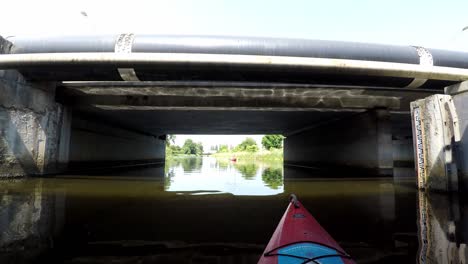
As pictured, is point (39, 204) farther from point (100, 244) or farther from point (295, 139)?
point (295, 139)

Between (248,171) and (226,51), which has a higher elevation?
(226,51)

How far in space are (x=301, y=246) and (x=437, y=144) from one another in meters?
6.74

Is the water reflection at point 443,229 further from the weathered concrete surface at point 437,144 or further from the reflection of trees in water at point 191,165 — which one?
the reflection of trees in water at point 191,165

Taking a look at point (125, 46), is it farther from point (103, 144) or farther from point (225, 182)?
point (103, 144)

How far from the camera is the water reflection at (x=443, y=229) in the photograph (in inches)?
108

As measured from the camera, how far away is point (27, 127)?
9523mm

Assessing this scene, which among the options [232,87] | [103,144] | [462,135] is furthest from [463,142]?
[103,144]

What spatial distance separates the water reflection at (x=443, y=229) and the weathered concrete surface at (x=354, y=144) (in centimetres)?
661

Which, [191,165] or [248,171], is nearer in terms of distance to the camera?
[248,171]

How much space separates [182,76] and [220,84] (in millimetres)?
2177

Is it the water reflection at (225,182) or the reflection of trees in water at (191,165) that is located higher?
the reflection of trees in water at (191,165)

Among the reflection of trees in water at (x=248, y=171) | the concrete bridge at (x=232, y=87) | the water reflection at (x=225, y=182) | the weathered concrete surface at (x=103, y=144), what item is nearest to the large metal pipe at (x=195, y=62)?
the concrete bridge at (x=232, y=87)

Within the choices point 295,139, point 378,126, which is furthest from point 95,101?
point 295,139

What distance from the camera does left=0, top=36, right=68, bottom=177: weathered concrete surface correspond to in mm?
8898
